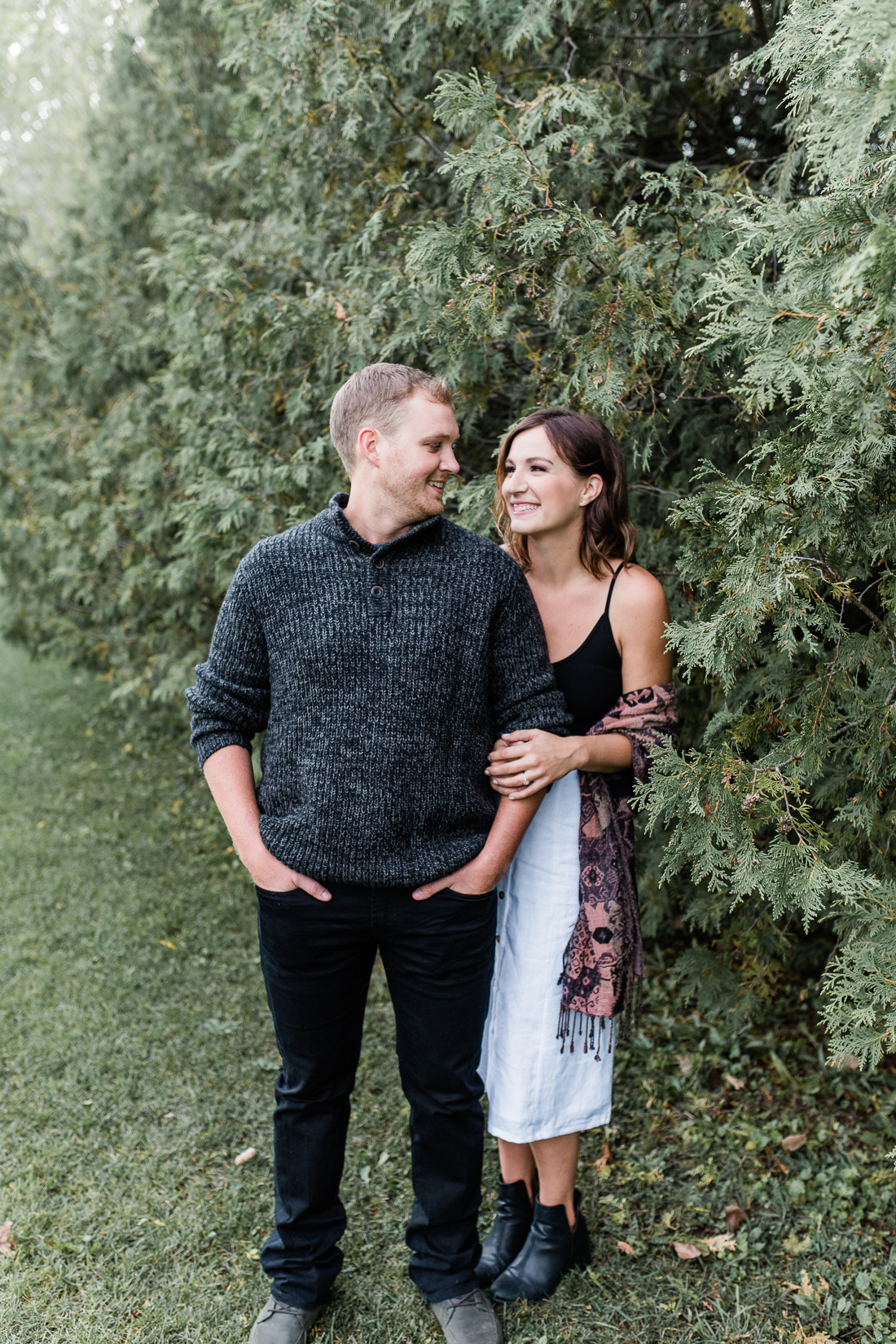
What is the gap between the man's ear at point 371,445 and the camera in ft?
7.20

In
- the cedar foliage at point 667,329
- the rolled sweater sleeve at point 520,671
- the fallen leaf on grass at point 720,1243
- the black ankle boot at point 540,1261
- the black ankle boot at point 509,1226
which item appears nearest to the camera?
the cedar foliage at point 667,329

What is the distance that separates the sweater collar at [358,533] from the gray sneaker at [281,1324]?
6.39 ft

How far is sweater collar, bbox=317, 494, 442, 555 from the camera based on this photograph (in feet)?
7.17

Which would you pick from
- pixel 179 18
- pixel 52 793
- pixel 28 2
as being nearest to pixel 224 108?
pixel 179 18

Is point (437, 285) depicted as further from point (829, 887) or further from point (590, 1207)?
point (590, 1207)

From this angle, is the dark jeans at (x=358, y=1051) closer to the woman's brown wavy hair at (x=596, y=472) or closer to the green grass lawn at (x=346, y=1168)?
the green grass lawn at (x=346, y=1168)

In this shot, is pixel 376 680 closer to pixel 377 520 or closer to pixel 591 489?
pixel 377 520

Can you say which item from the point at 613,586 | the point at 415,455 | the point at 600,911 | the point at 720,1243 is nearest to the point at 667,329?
the point at 613,586

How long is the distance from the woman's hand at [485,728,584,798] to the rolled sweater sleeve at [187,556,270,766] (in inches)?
22.7

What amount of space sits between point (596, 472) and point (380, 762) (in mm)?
953

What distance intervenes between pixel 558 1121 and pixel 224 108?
6.86 m

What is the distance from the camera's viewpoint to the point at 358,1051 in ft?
8.14

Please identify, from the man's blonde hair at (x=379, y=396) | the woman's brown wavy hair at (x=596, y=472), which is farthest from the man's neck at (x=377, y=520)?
the woman's brown wavy hair at (x=596, y=472)

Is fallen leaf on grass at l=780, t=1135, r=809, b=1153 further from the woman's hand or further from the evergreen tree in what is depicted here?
the woman's hand
